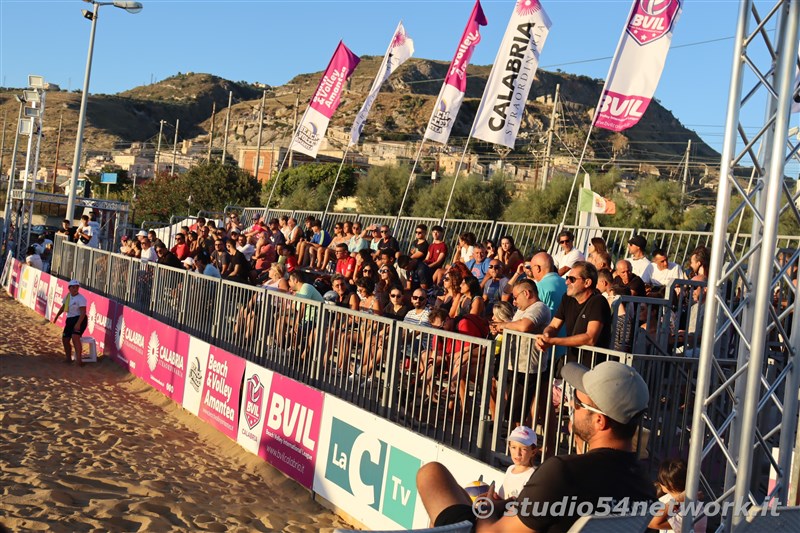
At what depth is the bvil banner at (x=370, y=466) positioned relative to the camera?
6.78 m

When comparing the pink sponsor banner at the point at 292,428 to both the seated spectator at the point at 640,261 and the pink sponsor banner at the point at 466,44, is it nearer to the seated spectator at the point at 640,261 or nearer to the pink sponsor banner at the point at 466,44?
the seated spectator at the point at 640,261

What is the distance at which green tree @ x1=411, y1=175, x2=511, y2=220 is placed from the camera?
129 feet

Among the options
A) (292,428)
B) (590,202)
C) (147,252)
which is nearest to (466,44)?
(590,202)

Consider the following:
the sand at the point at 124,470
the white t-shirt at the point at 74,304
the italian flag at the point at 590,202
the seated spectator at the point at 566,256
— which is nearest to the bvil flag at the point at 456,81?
the italian flag at the point at 590,202

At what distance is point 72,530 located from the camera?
639 centimetres

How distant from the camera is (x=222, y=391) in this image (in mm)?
10539

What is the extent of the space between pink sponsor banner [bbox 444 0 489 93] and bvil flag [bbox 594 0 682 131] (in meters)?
4.45

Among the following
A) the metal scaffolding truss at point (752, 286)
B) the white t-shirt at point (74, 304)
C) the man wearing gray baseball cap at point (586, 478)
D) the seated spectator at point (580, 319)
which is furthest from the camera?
the white t-shirt at point (74, 304)

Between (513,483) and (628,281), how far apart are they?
12.5 feet

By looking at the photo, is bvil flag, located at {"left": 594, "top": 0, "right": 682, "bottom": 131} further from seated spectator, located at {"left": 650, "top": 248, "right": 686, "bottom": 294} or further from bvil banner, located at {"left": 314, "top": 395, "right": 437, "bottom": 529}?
bvil banner, located at {"left": 314, "top": 395, "right": 437, "bottom": 529}

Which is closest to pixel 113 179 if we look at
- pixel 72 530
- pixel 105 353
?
pixel 105 353

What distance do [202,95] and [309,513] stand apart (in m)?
188

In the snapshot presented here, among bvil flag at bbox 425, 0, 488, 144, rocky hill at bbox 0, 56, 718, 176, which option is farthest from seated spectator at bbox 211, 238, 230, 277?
rocky hill at bbox 0, 56, 718, 176

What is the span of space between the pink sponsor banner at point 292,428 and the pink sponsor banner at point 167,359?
10.1 feet
